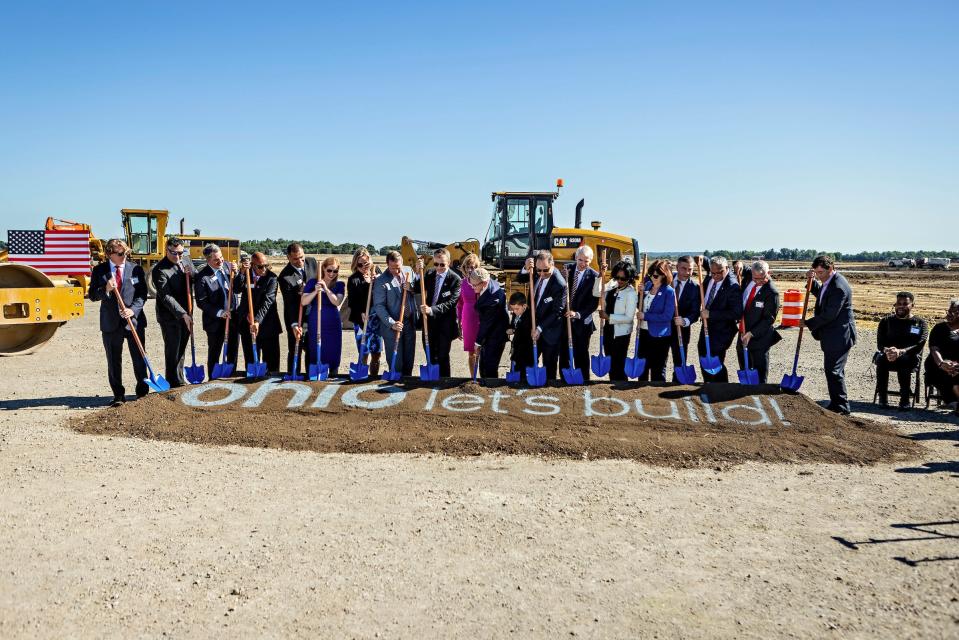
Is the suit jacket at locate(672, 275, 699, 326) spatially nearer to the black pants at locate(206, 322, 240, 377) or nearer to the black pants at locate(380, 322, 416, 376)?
the black pants at locate(380, 322, 416, 376)

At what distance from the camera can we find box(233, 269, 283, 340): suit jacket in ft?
30.5

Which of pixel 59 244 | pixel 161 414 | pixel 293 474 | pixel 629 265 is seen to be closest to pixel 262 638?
pixel 293 474

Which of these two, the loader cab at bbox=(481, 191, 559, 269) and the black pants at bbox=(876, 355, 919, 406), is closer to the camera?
the black pants at bbox=(876, 355, 919, 406)

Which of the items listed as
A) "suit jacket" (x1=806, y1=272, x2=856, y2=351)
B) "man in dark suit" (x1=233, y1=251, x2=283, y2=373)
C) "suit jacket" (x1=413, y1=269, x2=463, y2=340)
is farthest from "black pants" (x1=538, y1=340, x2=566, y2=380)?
"man in dark suit" (x1=233, y1=251, x2=283, y2=373)

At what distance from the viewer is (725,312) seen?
891cm

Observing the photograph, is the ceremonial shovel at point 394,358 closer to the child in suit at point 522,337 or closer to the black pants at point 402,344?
the black pants at point 402,344

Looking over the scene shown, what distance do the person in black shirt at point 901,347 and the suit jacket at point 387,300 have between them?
5825 millimetres

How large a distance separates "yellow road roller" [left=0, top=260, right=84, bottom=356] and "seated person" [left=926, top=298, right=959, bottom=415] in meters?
12.7

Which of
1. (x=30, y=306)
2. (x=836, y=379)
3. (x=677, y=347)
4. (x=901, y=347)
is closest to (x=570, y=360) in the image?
(x=677, y=347)

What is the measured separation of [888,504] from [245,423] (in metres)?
5.87

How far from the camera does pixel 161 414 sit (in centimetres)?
778

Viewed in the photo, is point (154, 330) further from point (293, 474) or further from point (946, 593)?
point (946, 593)

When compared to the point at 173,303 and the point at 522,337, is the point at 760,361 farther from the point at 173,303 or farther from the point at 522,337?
the point at 173,303

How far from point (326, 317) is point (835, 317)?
20.0ft
